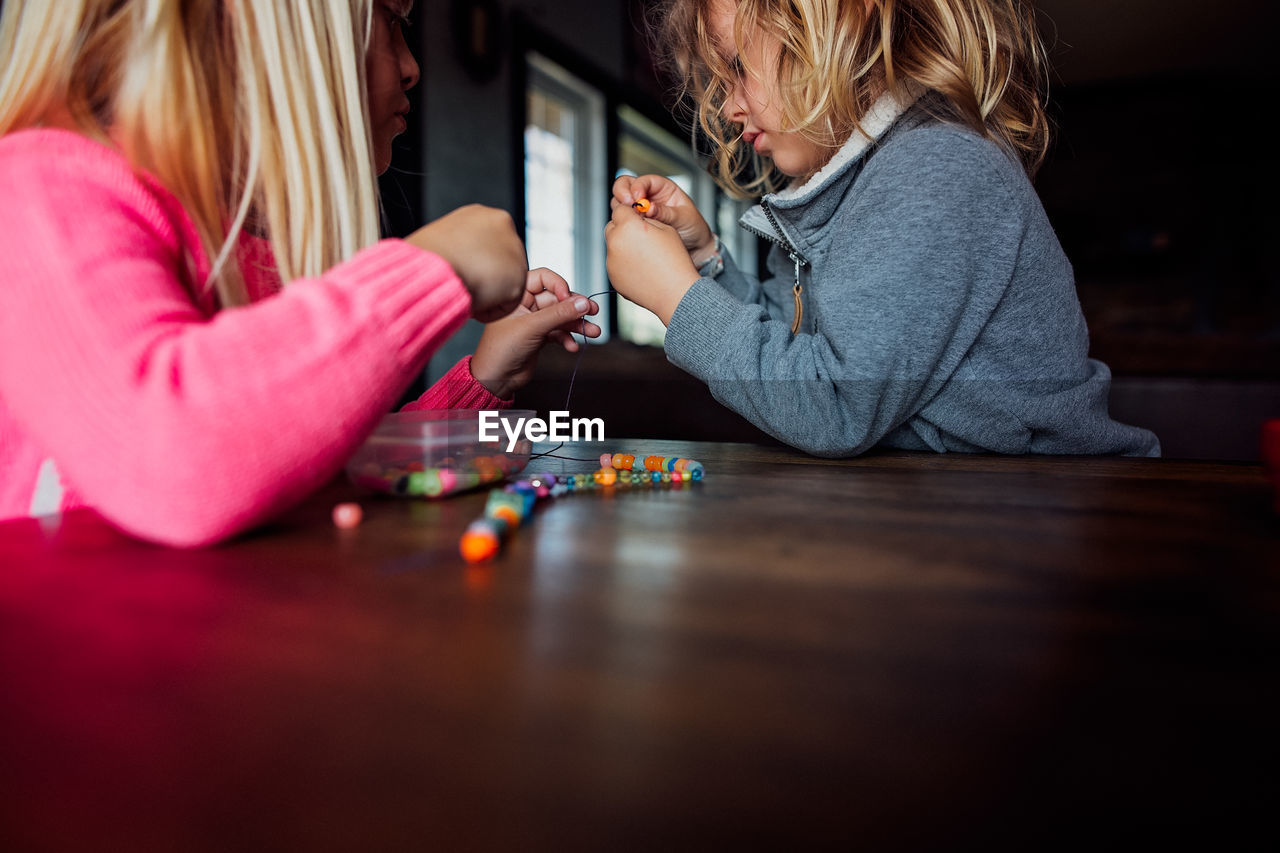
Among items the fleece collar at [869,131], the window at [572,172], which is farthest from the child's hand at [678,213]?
the window at [572,172]

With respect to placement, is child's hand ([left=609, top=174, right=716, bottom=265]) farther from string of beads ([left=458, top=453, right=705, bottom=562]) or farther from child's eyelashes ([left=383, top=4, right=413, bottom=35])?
string of beads ([left=458, top=453, right=705, bottom=562])

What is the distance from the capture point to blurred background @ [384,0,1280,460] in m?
1.52

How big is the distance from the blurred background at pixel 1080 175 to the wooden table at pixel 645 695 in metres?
0.84

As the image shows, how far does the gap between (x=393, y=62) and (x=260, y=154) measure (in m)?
0.22

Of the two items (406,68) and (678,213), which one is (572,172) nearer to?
(678,213)

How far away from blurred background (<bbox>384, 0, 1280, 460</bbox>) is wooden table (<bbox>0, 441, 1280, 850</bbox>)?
2.75 ft

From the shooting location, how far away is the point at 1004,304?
79 cm

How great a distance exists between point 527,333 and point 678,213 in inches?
16.1

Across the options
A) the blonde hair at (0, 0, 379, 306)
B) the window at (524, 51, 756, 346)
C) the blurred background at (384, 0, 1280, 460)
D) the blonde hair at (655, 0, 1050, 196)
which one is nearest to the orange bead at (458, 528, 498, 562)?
the blonde hair at (0, 0, 379, 306)

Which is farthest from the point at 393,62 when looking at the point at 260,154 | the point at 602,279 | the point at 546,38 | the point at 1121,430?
the point at 602,279

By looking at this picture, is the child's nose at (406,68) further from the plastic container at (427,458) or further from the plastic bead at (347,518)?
the plastic bead at (347,518)

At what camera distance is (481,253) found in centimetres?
47

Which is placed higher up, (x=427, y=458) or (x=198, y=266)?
(x=198, y=266)

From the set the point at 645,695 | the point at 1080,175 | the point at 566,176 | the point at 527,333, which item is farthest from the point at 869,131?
the point at 1080,175
